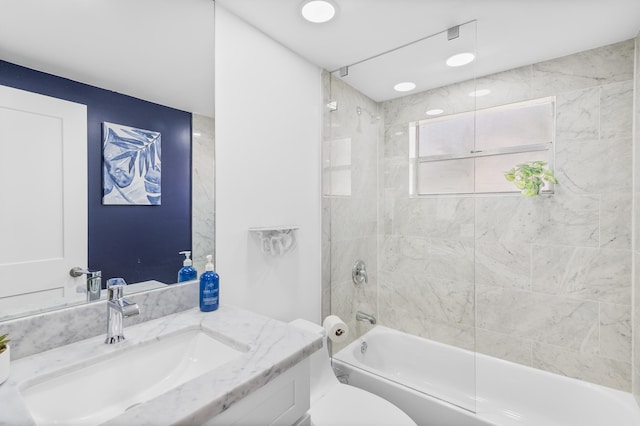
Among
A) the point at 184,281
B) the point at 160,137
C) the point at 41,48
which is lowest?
the point at 184,281

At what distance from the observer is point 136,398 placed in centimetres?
93

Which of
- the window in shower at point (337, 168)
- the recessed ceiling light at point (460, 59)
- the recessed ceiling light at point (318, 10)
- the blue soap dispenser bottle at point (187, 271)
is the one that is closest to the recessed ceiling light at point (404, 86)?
the recessed ceiling light at point (460, 59)

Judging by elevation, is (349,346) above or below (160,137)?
below

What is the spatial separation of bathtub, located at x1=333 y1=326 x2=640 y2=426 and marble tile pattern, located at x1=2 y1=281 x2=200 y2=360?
50.4 inches

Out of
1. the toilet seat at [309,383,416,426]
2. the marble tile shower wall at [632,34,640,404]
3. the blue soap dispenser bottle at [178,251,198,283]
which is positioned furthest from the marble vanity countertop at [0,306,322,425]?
the marble tile shower wall at [632,34,640,404]

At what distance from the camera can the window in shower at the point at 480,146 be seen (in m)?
2.02

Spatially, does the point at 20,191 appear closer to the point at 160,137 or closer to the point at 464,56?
the point at 160,137

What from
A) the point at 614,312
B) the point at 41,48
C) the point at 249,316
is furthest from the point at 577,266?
the point at 41,48

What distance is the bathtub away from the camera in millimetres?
1663

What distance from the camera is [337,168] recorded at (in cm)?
213

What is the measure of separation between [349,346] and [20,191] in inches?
76.8

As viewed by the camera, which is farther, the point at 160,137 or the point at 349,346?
the point at 349,346

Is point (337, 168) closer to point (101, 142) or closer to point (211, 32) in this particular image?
point (211, 32)

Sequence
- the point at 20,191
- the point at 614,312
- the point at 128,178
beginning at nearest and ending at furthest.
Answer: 1. the point at 20,191
2. the point at 128,178
3. the point at 614,312
